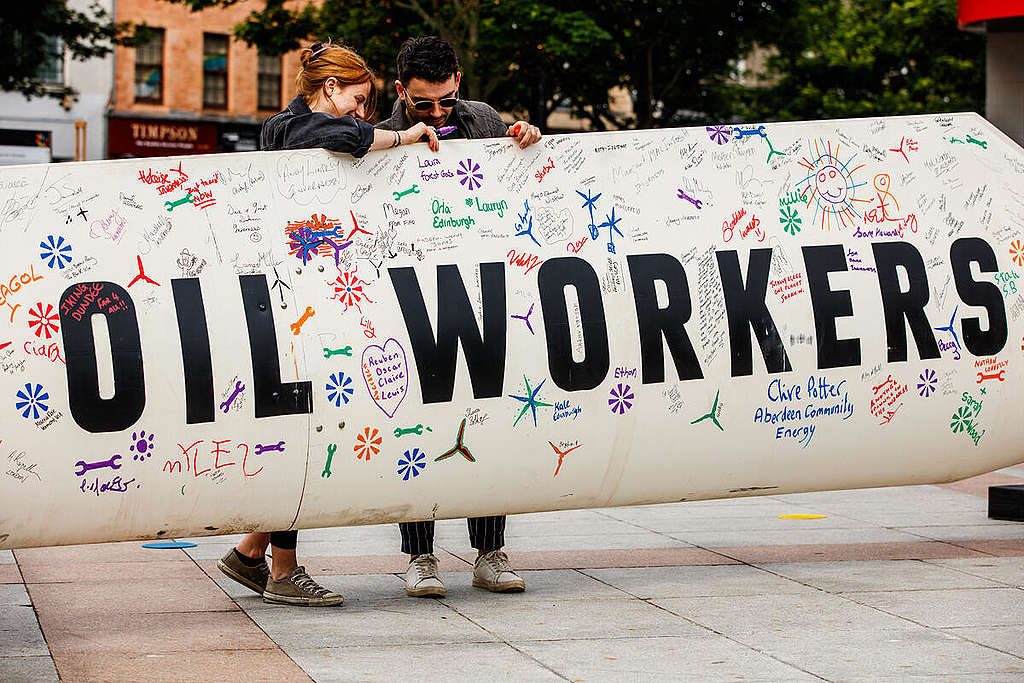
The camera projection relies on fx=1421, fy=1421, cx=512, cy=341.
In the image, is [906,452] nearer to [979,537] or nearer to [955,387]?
[955,387]

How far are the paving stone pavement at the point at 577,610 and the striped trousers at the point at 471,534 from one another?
0.69 ft

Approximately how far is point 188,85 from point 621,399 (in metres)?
34.3

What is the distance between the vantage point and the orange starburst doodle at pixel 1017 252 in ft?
20.0

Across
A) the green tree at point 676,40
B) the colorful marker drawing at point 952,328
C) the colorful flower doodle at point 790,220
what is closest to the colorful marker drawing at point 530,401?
the colorful flower doodle at point 790,220

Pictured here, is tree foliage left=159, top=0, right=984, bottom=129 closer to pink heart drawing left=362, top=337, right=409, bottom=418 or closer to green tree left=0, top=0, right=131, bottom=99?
green tree left=0, top=0, right=131, bottom=99

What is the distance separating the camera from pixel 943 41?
34.3 m

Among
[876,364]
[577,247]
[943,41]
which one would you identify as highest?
[943,41]

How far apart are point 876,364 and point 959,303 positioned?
0.50 metres

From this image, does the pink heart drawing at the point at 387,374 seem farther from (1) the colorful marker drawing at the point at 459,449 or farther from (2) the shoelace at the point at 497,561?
(2) the shoelace at the point at 497,561

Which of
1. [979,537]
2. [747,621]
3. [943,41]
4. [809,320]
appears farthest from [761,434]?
[943,41]

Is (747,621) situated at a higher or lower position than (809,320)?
lower

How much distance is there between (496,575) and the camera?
5.70m

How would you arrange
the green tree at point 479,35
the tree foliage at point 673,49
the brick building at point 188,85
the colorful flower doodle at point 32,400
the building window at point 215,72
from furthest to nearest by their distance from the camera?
1. the building window at point 215,72
2. the brick building at point 188,85
3. the tree foliage at point 673,49
4. the green tree at point 479,35
5. the colorful flower doodle at point 32,400

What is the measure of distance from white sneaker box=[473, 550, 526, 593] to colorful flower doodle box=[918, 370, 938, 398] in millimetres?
1834
